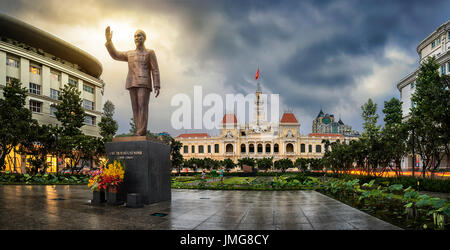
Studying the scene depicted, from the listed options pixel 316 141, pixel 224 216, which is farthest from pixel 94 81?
pixel 316 141

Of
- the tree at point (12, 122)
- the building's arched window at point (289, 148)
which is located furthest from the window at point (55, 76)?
the building's arched window at point (289, 148)

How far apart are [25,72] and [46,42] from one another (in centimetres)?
1008

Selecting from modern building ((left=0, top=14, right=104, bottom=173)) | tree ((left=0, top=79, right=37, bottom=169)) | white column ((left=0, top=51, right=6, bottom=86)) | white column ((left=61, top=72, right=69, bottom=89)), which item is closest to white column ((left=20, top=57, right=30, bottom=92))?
modern building ((left=0, top=14, right=104, bottom=173))

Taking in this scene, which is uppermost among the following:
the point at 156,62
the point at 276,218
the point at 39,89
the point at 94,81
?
the point at 94,81

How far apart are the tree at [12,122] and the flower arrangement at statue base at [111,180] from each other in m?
20.7

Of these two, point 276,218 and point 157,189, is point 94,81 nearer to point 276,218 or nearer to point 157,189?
point 157,189

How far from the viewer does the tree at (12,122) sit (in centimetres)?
2332

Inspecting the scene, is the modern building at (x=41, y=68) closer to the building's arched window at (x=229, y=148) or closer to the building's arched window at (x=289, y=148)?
the building's arched window at (x=229, y=148)

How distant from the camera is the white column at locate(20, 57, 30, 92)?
3656cm

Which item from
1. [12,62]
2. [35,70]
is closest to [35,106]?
[35,70]

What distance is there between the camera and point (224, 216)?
7148 millimetres

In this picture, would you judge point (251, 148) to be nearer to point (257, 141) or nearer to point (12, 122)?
point (257, 141)
